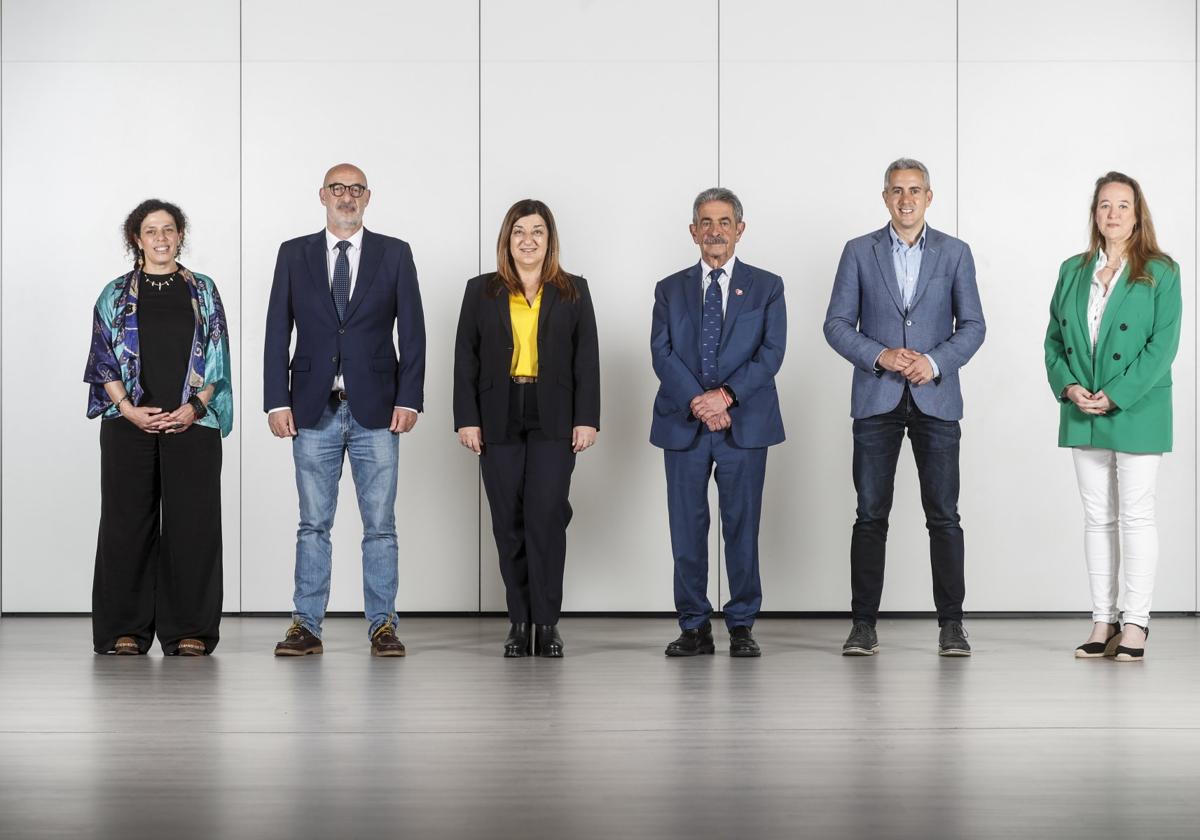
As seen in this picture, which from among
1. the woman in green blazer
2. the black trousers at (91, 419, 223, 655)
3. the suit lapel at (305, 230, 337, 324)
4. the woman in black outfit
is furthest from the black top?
the woman in green blazer

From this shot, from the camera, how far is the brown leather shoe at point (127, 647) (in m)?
4.56

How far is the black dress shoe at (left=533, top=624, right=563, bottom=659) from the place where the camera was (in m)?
4.54

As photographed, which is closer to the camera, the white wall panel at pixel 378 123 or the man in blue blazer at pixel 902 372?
the man in blue blazer at pixel 902 372

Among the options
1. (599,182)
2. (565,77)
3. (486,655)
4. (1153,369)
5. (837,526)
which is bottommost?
(486,655)

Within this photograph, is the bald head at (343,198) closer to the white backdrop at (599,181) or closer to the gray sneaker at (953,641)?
the white backdrop at (599,181)

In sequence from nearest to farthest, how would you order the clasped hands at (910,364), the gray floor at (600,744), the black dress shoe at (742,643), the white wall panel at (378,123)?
the gray floor at (600,744), the clasped hands at (910,364), the black dress shoe at (742,643), the white wall panel at (378,123)

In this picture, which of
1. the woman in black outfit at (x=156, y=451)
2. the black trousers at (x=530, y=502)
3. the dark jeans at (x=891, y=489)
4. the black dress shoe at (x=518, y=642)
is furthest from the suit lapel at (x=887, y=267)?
the woman in black outfit at (x=156, y=451)

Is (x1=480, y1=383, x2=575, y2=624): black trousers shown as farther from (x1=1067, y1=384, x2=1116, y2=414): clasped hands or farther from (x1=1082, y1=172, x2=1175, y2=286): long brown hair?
(x1=1082, y1=172, x2=1175, y2=286): long brown hair

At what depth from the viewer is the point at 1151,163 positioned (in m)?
5.66

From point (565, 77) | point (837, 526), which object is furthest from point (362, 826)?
point (565, 77)

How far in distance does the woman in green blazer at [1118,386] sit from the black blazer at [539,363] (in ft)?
5.39

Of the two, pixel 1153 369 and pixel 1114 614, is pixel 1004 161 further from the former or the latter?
pixel 1114 614

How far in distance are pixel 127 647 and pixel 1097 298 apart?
3565 mm

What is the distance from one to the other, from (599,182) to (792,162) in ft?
2.72
